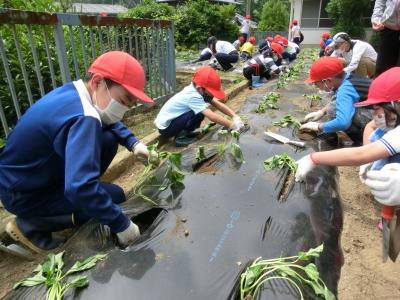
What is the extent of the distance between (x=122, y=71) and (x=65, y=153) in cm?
53

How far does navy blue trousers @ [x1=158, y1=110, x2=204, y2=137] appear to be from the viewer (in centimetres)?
405

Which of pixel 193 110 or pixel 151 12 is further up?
pixel 151 12

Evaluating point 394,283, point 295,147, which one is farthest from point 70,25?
point 394,283

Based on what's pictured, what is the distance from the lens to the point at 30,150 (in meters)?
1.96

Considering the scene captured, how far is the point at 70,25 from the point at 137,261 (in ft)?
10.3

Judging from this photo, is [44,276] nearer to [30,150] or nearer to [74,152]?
[74,152]

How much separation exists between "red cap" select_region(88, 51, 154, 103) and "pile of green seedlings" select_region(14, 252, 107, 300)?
0.89 meters

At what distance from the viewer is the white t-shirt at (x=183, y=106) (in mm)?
3902

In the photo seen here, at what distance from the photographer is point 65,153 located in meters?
1.71

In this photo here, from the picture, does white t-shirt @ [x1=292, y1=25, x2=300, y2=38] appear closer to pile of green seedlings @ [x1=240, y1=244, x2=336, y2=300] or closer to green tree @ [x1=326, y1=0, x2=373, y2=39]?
green tree @ [x1=326, y1=0, x2=373, y2=39]

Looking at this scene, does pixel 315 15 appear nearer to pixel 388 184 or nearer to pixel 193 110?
pixel 193 110

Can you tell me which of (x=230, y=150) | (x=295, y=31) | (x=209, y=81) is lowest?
(x=295, y=31)

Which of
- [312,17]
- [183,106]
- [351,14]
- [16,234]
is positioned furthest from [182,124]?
[312,17]

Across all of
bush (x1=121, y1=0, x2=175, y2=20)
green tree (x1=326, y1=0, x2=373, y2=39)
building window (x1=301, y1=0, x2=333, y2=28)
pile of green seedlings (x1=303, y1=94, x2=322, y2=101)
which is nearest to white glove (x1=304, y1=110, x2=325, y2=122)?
pile of green seedlings (x1=303, y1=94, x2=322, y2=101)
